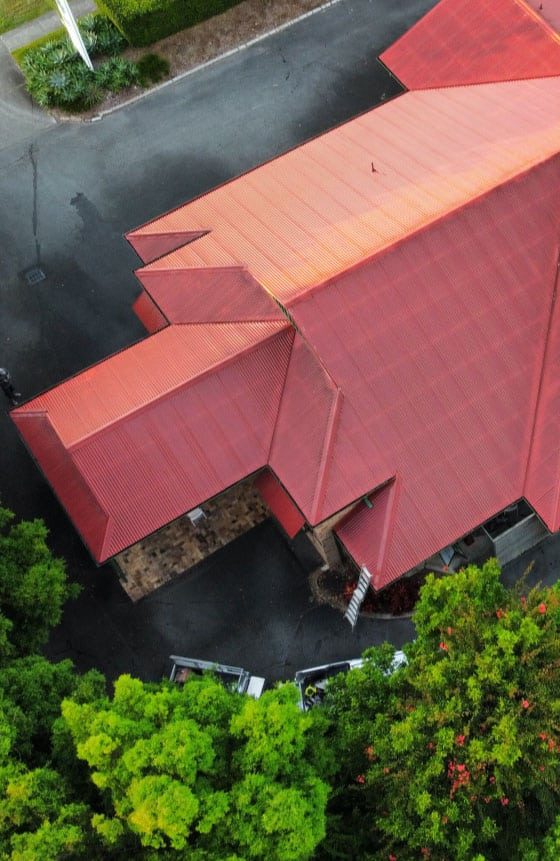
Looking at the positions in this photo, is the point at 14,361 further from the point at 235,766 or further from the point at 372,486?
the point at 235,766

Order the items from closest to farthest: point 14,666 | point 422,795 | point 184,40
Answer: point 422,795, point 14,666, point 184,40

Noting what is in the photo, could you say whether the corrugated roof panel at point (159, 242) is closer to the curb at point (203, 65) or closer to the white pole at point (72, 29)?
the curb at point (203, 65)

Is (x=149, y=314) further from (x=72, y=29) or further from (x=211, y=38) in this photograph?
(x=211, y=38)

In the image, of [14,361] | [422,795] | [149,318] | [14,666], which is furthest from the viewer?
[14,361]

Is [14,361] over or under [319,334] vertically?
over

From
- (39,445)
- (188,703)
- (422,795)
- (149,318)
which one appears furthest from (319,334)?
(422,795)

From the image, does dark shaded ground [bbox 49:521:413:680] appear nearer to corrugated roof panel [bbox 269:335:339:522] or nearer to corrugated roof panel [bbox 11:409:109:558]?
corrugated roof panel [bbox 11:409:109:558]
